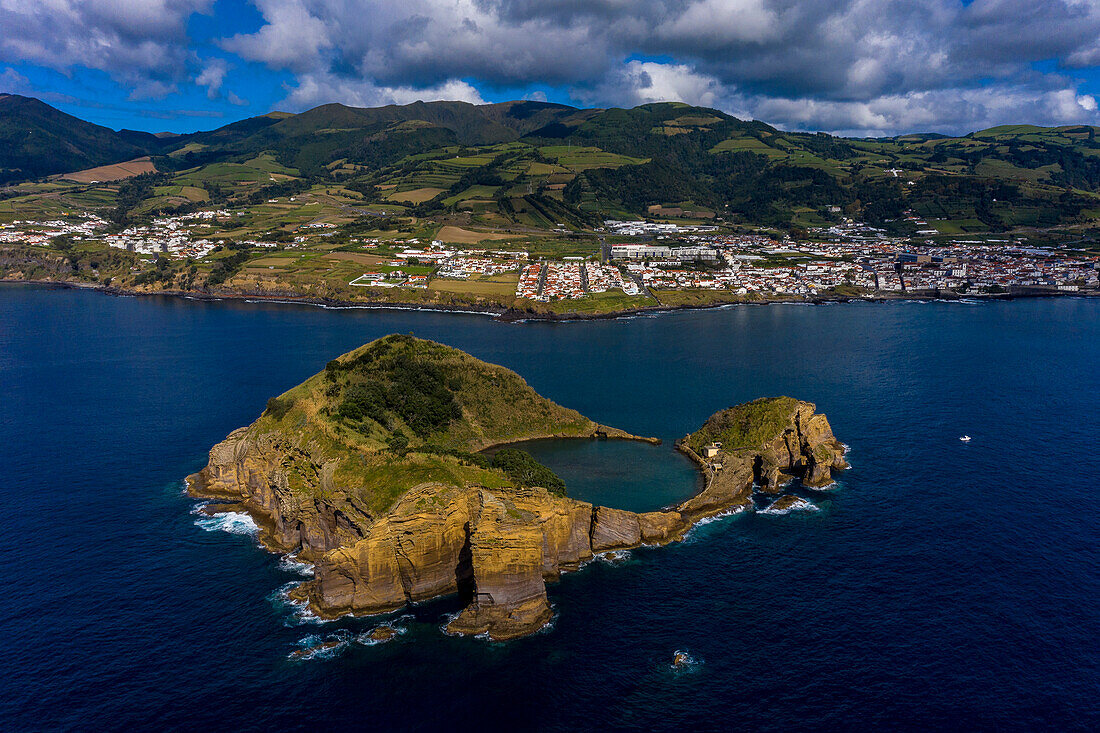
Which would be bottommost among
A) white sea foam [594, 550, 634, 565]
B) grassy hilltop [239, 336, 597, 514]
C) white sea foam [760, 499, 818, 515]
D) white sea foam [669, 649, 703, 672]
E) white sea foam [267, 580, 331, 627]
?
white sea foam [669, 649, 703, 672]

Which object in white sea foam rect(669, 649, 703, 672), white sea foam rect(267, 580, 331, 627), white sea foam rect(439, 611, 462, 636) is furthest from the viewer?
white sea foam rect(267, 580, 331, 627)

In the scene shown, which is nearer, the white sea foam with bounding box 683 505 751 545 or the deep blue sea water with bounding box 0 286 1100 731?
the deep blue sea water with bounding box 0 286 1100 731

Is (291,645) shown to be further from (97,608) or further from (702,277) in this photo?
(702,277)

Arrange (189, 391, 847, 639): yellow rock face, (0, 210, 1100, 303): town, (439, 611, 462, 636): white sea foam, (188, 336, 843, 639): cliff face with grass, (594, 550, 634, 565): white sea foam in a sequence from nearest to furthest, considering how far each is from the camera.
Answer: (439, 611, 462, 636): white sea foam
(189, 391, 847, 639): yellow rock face
(188, 336, 843, 639): cliff face with grass
(594, 550, 634, 565): white sea foam
(0, 210, 1100, 303): town

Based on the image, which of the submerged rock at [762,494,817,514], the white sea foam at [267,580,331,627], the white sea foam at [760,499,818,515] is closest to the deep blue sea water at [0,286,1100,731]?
the white sea foam at [267,580,331,627]

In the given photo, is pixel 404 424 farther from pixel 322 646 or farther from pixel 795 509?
pixel 795 509

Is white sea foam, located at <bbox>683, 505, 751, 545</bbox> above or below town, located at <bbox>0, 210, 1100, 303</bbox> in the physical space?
below

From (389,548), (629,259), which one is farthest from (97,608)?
(629,259)

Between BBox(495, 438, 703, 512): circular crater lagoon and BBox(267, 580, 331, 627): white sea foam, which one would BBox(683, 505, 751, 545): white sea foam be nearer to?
BBox(495, 438, 703, 512): circular crater lagoon
